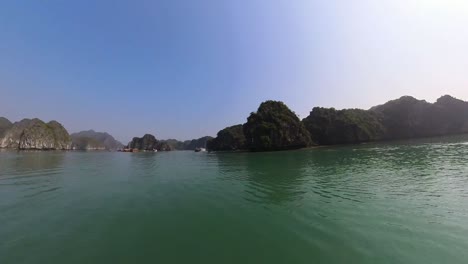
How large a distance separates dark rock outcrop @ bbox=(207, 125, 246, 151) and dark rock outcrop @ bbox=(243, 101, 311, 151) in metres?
52.5

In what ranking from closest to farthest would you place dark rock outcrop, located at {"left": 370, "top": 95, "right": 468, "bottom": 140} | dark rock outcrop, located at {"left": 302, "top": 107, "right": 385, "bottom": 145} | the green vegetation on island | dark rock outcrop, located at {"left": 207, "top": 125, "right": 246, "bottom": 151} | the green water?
the green water → the green vegetation on island → dark rock outcrop, located at {"left": 302, "top": 107, "right": 385, "bottom": 145} → dark rock outcrop, located at {"left": 370, "top": 95, "right": 468, "bottom": 140} → dark rock outcrop, located at {"left": 207, "top": 125, "right": 246, "bottom": 151}

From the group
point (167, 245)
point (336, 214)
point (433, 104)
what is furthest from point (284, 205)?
point (433, 104)

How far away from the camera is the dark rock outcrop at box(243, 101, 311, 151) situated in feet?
353

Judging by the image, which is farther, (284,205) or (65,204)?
(65,204)

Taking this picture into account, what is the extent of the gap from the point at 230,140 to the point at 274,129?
2905 inches

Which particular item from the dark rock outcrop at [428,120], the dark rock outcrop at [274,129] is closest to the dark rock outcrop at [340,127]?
the dark rock outcrop at [428,120]

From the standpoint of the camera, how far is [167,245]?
9266 mm

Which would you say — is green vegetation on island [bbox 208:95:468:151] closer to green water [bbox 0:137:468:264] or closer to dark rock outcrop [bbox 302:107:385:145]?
dark rock outcrop [bbox 302:107:385:145]

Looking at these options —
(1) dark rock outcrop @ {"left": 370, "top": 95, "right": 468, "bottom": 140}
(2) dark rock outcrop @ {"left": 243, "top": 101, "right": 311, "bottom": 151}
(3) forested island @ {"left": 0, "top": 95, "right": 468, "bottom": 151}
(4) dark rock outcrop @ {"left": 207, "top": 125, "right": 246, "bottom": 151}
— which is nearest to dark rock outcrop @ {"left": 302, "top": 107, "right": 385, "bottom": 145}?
(3) forested island @ {"left": 0, "top": 95, "right": 468, "bottom": 151}

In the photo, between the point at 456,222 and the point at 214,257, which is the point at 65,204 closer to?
the point at 214,257

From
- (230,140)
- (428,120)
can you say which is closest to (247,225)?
(230,140)

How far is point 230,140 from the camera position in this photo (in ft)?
586

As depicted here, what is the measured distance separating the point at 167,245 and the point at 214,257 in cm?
228

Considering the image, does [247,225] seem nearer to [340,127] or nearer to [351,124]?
[340,127]
